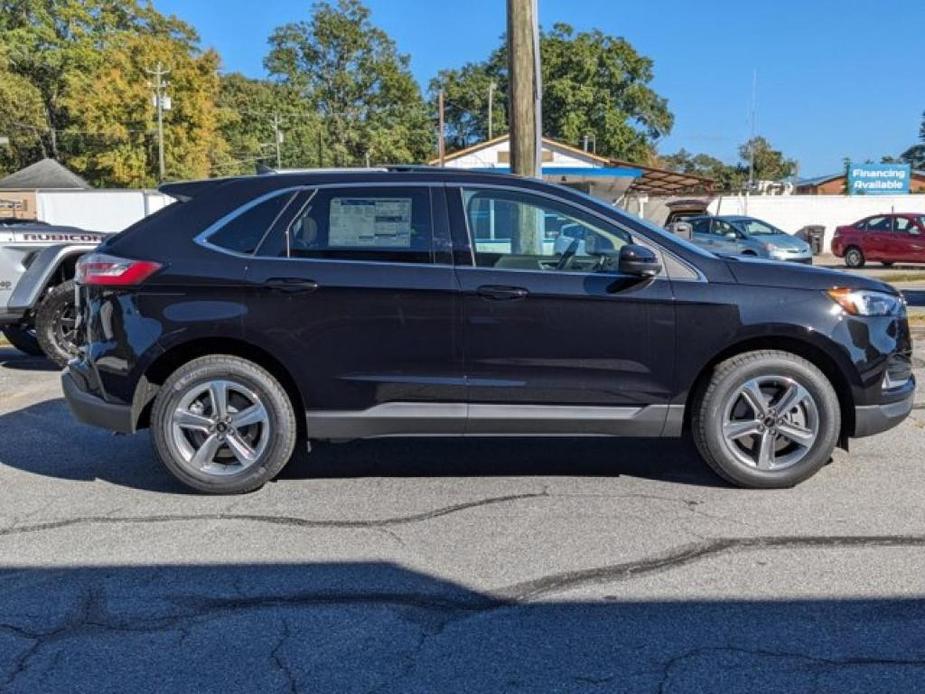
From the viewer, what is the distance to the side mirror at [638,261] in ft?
14.9

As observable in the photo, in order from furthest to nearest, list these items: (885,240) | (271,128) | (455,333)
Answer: (271,128) < (885,240) < (455,333)

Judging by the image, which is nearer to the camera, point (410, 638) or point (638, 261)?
point (410, 638)

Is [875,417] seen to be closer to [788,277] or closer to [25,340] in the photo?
[788,277]

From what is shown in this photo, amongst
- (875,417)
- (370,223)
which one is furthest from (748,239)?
(370,223)

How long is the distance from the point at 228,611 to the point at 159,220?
2.45 meters

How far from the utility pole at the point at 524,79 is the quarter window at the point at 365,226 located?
480 cm

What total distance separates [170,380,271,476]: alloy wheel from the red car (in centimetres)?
2399

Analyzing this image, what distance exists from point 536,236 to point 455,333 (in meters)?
0.77

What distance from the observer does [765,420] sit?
4.73m

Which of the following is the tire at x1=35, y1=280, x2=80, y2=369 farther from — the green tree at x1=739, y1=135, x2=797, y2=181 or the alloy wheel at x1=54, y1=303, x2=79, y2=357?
the green tree at x1=739, y1=135, x2=797, y2=181

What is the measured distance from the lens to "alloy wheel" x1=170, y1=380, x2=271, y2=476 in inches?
185

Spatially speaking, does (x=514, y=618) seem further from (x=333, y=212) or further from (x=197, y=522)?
(x=333, y=212)

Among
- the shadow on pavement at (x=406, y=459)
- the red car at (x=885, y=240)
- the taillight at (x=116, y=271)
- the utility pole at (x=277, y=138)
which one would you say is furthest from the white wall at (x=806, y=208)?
the utility pole at (x=277, y=138)

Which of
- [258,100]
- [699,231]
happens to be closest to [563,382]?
[699,231]
